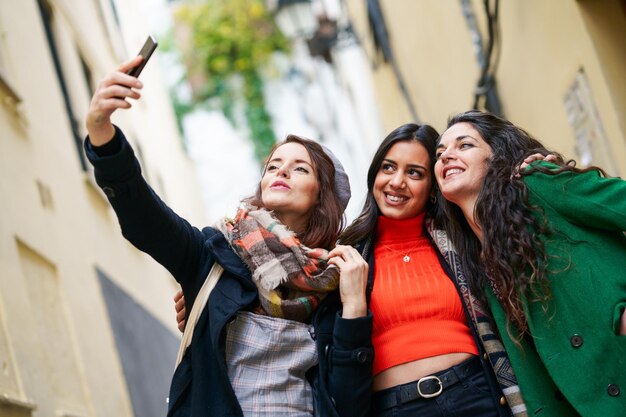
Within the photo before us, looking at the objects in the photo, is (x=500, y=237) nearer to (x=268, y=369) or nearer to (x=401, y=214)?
(x=401, y=214)

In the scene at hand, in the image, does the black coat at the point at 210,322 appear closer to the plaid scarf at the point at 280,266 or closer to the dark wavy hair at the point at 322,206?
the plaid scarf at the point at 280,266

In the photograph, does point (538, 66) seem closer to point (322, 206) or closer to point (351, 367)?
point (322, 206)

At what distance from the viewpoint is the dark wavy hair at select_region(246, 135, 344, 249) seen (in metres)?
3.92

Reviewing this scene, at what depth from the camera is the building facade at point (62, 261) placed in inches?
222

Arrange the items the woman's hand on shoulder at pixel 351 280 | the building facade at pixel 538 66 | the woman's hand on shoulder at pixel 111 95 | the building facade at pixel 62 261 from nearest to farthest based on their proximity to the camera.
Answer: the woman's hand on shoulder at pixel 111 95
the woman's hand on shoulder at pixel 351 280
the building facade at pixel 538 66
the building facade at pixel 62 261

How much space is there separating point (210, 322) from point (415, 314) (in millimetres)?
778

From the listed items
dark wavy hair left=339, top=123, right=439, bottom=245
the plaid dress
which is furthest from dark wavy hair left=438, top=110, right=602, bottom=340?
the plaid dress

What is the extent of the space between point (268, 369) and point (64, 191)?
475 centimetres

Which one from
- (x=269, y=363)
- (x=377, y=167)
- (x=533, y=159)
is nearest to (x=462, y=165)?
(x=533, y=159)

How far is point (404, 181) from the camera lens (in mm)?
4012

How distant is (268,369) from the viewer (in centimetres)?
346

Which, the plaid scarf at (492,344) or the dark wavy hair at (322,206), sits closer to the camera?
the plaid scarf at (492,344)

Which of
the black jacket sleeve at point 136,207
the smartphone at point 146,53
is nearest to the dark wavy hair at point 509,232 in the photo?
the black jacket sleeve at point 136,207

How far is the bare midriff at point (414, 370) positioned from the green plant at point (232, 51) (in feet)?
57.9
